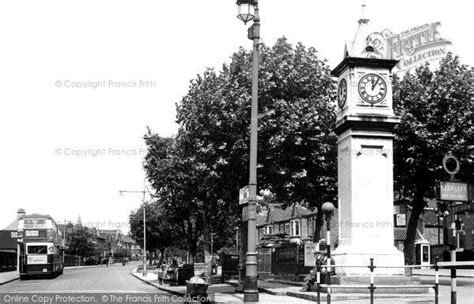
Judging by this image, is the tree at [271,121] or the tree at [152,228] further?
the tree at [152,228]

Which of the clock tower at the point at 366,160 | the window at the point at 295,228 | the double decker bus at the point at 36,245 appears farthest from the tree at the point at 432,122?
the window at the point at 295,228

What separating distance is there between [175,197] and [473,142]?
2419 centimetres

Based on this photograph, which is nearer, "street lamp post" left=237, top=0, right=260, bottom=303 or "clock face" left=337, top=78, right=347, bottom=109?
"street lamp post" left=237, top=0, right=260, bottom=303

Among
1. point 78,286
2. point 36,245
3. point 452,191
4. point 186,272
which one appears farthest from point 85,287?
point 452,191

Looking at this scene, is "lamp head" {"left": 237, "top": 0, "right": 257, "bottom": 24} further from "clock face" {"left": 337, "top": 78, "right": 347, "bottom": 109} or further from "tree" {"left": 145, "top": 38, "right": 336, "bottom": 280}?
"tree" {"left": 145, "top": 38, "right": 336, "bottom": 280}

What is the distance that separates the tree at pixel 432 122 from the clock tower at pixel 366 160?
7214mm

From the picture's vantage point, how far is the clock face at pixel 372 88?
20.1 metres

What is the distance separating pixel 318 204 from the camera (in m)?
32.7

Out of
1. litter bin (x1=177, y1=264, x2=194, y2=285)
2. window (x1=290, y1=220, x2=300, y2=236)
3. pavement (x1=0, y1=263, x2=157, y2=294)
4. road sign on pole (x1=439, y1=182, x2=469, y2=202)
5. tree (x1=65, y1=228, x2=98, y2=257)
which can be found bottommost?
tree (x1=65, y1=228, x2=98, y2=257)

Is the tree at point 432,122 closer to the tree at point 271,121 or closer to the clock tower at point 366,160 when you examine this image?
the tree at point 271,121

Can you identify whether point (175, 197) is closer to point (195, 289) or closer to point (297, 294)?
point (297, 294)

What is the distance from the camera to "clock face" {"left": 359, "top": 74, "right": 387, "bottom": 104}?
20.1 m

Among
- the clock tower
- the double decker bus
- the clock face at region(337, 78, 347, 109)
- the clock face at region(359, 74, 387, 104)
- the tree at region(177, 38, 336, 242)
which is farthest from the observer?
the double decker bus

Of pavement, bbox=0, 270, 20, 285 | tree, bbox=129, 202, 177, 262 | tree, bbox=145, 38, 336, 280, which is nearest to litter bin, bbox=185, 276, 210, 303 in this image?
tree, bbox=145, 38, 336, 280
